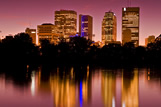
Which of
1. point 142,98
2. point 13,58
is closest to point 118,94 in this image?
point 142,98

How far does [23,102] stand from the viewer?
16703 mm

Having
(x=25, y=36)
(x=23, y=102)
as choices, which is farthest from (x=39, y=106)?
(x=25, y=36)

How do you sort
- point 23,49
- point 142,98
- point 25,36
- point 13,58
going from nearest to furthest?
point 142,98, point 13,58, point 23,49, point 25,36

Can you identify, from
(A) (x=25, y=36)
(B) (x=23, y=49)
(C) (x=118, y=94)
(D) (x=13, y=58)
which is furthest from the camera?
(A) (x=25, y=36)

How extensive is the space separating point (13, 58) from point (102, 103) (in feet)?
195

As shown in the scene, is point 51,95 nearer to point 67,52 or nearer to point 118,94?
point 118,94

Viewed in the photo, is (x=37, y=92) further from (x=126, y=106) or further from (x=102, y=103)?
(x=126, y=106)

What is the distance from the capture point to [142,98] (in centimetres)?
1872

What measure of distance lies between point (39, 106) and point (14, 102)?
6.93ft

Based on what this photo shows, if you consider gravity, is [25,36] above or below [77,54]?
above

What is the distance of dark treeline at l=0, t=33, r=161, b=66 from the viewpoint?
75419mm

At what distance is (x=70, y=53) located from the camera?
93.3m

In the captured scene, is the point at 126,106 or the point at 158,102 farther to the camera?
the point at 158,102

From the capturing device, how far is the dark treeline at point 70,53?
247ft
